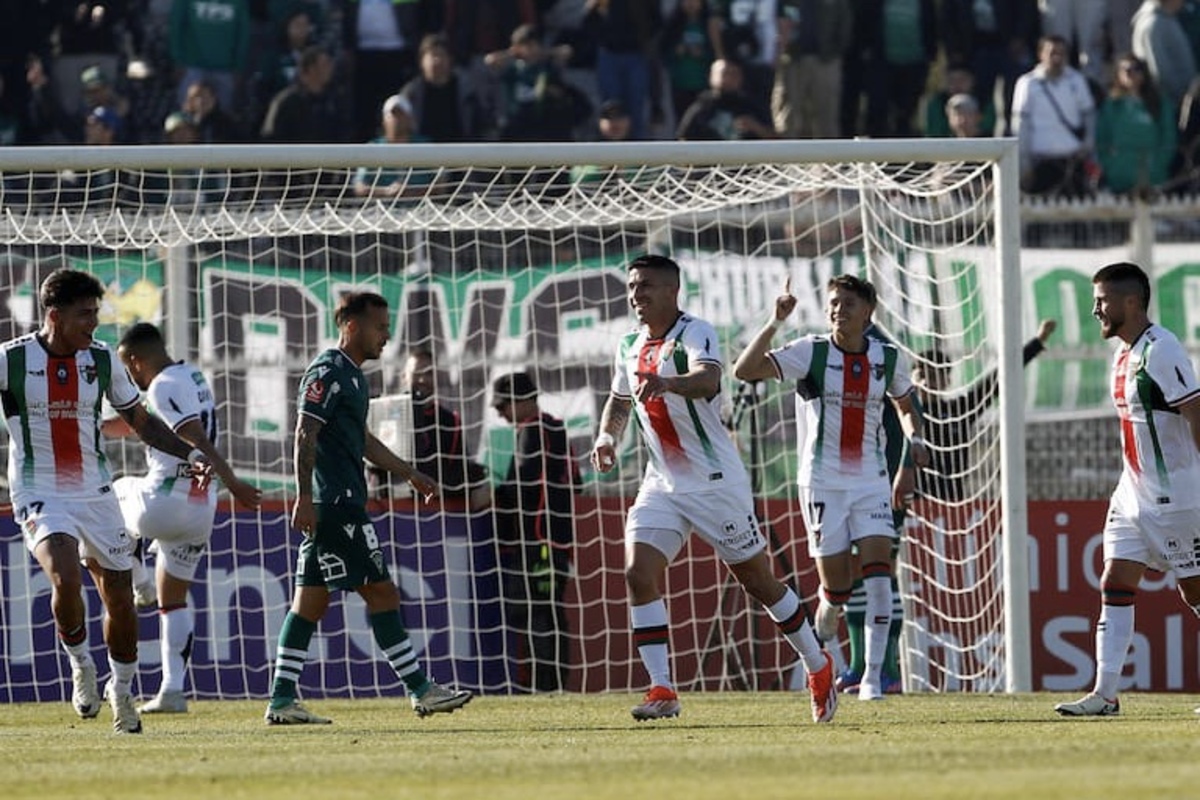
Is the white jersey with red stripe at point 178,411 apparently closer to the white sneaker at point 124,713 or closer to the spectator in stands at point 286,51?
the white sneaker at point 124,713

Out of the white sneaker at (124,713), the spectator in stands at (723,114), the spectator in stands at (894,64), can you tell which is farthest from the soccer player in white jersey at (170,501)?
the spectator in stands at (894,64)

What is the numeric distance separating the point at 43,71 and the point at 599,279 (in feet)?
22.5

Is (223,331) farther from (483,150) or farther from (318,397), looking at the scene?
(318,397)

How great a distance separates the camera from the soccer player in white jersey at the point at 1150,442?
10.7 m

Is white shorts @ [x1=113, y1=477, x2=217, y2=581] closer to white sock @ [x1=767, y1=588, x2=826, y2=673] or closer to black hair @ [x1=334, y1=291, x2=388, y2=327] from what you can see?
black hair @ [x1=334, y1=291, x2=388, y2=327]

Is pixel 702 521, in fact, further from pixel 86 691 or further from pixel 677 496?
pixel 86 691

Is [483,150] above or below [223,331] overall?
above

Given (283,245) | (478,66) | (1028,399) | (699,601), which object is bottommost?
(699,601)

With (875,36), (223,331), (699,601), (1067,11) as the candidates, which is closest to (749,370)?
(699,601)

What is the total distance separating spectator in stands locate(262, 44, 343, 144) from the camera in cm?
1989

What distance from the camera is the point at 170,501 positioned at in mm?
12914

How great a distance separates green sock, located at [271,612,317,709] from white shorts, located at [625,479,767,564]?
70.0 inches

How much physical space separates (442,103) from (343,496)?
942 cm

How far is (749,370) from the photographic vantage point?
37.6 ft
